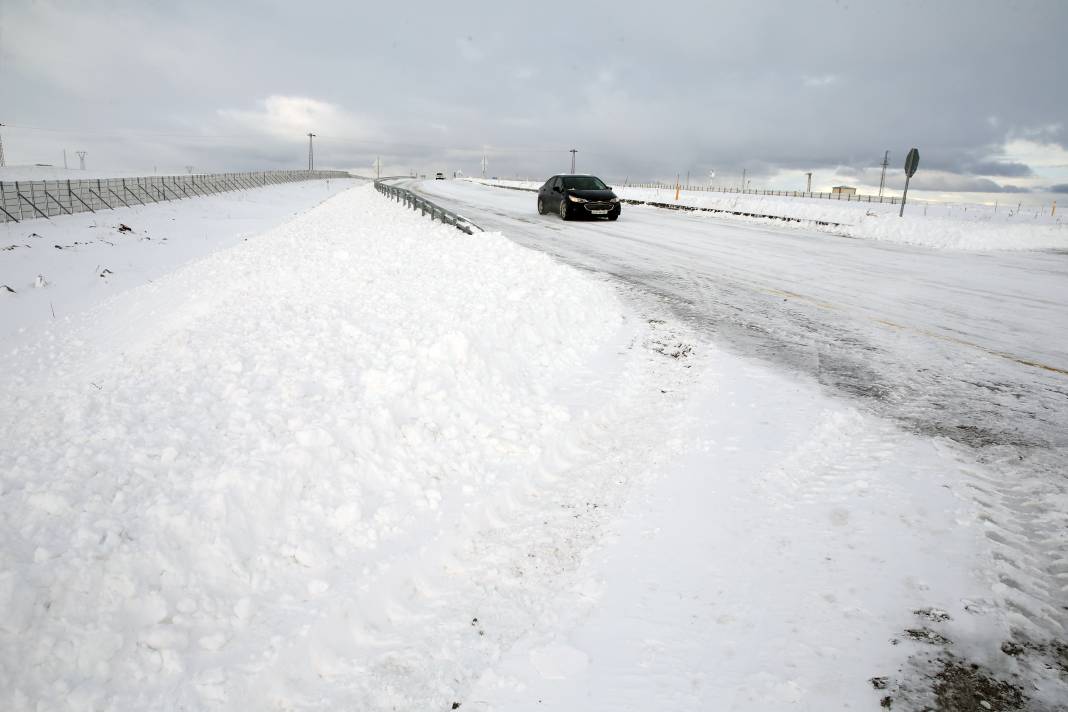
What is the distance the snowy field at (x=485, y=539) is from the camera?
230 cm

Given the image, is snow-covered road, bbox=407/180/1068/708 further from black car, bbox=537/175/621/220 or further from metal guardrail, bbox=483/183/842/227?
metal guardrail, bbox=483/183/842/227

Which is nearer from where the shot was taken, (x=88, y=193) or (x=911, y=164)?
(x=911, y=164)

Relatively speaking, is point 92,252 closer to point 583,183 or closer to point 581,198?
point 581,198

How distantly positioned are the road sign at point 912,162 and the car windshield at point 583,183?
42.8 feet

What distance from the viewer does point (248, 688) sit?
7.56 feet

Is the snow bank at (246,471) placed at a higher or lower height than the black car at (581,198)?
lower

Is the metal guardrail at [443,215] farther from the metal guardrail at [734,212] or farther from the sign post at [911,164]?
the sign post at [911,164]

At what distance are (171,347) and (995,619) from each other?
21.5ft

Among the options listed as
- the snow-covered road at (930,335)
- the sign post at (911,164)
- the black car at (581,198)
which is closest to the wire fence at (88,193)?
the black car at (581,198)

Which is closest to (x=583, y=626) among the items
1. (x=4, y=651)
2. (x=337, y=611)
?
(x=337, y=611)

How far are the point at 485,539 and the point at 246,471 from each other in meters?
1.53

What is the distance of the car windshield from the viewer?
1941 centimetres

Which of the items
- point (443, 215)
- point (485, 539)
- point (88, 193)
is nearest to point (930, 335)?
point (485, 539)

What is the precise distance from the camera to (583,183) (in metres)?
19.7
